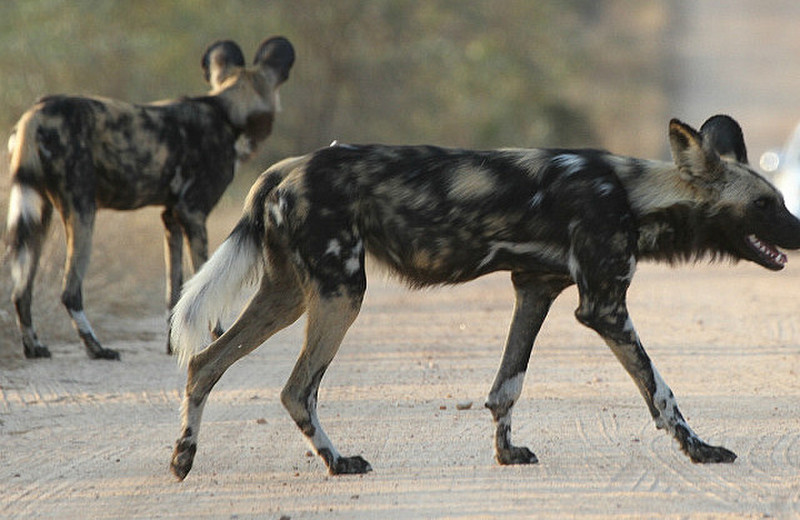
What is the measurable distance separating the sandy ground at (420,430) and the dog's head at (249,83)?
47.6 inches

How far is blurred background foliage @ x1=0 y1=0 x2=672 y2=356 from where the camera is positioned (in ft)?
35.0

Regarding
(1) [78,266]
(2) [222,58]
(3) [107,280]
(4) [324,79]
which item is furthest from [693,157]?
(4) [324,79]

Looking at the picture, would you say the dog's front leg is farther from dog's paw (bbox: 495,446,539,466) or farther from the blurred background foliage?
the blurred background foliage

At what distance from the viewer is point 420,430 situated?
213 inches

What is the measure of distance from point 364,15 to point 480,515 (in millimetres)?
16830

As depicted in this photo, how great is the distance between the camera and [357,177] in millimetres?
4824

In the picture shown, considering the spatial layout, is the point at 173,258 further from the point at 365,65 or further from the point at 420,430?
the point at 365,65

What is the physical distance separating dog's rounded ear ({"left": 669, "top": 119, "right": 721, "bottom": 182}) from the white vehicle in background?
909 cm

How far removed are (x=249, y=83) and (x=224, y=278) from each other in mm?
4127

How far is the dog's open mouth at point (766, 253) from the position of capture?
5.06 metres

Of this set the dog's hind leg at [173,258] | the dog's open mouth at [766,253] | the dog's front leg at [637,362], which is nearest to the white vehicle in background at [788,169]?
the dog's hind leg at [173,258]

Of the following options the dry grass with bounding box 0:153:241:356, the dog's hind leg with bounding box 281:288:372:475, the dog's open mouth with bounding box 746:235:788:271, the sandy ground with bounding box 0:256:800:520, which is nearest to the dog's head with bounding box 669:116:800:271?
the dog's open mouth with bounding box 746:235:788:271

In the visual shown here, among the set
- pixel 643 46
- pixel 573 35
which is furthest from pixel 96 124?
pixel 643 46

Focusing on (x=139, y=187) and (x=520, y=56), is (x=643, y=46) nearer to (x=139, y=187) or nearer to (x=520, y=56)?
(x=520, y=56)
